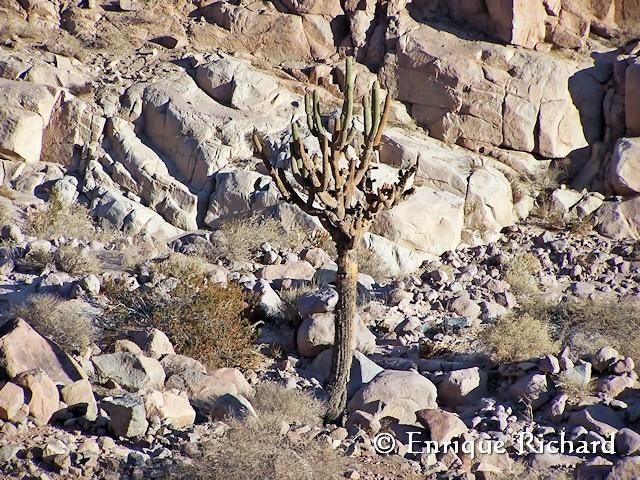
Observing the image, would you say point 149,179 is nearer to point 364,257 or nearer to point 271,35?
point 364,257

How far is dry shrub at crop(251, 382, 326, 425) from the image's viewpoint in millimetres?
6914

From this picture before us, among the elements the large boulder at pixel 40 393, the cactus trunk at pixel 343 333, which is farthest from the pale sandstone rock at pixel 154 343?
the cactus trunk at pixel 343 333

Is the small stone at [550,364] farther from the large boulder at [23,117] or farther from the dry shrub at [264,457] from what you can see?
the large boulder at [23,117]

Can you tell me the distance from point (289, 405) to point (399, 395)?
3.51 feet

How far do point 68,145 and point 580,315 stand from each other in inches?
342

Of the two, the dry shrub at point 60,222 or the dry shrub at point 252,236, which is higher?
the dry shrub at point 252,236

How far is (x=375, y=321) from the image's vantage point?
973 cm

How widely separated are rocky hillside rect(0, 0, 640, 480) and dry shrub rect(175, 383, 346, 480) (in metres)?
0.03

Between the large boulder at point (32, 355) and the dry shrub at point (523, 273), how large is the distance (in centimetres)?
678

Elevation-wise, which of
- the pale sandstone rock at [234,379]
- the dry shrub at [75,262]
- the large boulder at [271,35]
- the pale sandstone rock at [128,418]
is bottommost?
the dry shrub at [75,262]

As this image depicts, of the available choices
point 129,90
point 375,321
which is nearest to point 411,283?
point 375,321

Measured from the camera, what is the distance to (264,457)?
5566 millimetres

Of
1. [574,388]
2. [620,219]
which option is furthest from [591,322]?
[620,219]

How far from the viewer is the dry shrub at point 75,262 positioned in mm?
9859
